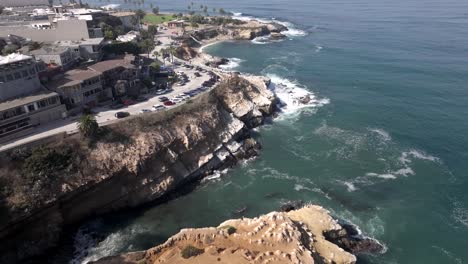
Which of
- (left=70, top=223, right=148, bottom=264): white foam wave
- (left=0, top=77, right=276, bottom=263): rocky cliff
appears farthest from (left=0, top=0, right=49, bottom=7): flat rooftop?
(left=70, top=223, right=148, bottom=264): white foam wave

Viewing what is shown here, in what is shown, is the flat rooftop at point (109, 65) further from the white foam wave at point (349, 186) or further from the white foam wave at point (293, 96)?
the white foam wave at point (349, 186)

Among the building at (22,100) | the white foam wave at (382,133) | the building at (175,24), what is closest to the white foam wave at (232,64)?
the building at (175,24)

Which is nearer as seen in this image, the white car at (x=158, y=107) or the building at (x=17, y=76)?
the building at (x=17, y=76)

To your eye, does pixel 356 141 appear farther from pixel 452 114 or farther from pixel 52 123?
pixel 52 123

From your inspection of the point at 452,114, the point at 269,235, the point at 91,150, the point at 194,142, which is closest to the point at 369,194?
the point at 269,235

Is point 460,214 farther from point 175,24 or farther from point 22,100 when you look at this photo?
point 175,24

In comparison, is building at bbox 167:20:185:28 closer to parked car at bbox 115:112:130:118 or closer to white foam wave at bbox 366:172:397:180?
parked car at bbox 115:112:130:118
